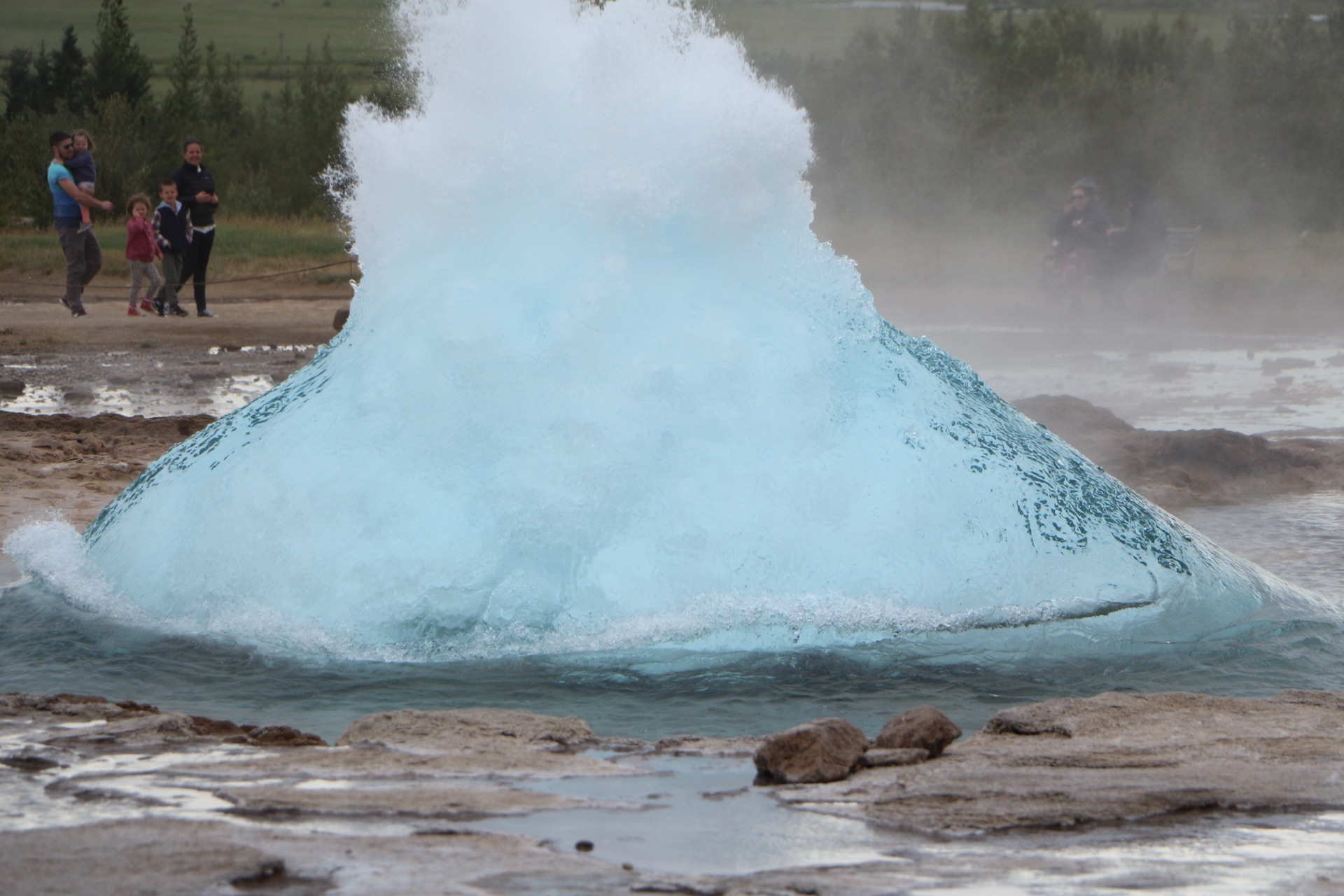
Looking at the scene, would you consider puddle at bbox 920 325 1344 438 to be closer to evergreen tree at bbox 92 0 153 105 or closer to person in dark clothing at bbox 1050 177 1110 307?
person in dark clothing at bbox 1050 177 1110 307

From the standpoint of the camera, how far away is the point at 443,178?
469 centimetres

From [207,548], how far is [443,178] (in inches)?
50.7

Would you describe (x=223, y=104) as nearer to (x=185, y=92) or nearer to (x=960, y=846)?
(x=185, y=92)

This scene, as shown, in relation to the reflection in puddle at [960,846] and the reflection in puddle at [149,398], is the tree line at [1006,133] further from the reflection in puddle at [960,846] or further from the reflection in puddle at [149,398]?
the reflection in puddle at [960,846]

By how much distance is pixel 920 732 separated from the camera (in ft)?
9.89

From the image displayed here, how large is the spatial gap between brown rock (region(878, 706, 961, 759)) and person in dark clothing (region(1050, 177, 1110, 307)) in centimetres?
1028

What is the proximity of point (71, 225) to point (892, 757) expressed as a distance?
9.46 m

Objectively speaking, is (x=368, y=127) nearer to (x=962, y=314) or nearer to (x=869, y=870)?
(x=869, y=870)

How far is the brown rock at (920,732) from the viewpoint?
3.01 meters

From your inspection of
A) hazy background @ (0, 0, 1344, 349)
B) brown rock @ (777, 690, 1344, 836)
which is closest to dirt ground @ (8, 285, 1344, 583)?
brown rock @ (777, 690, 1344, 836)

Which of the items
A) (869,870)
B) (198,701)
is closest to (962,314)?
(198,701)

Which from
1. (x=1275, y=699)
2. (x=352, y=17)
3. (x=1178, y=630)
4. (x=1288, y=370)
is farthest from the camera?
(x=352, y=17)

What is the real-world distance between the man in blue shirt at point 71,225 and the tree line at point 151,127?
6502 millimetres

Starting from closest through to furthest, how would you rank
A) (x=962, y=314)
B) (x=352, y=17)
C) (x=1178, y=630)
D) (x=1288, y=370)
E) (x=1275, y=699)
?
(x=1275, y=699)
(x=1178, y=630)
(x=1288, y=370)
(x=962, y=314)
(x=352, y=17)
